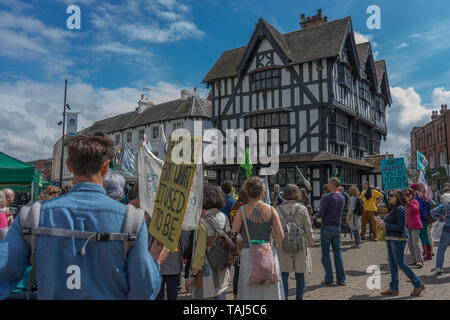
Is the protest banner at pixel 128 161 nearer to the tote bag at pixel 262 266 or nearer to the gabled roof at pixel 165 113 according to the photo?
the tote bag at pixel 262 266

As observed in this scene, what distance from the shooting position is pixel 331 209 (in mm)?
6613

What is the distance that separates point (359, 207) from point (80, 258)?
11.0m

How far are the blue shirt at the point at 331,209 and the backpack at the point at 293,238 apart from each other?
1.58m

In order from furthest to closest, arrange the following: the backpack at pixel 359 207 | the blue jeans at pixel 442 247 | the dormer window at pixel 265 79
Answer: the dormer window at pixel 265 79 < the backpack at pixel 359 207 < the blue jeans at pixel 442 247

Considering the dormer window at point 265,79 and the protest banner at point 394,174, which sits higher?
the dormer window at point 265,79

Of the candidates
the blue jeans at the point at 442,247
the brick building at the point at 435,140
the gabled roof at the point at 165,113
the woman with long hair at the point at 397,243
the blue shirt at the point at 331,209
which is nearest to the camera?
the woman with long hair at the point at 397,243

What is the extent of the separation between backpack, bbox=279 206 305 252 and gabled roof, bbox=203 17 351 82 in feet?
60.0

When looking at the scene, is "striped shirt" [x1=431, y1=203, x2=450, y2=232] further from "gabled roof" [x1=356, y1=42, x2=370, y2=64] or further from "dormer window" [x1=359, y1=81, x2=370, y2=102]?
"gabled roof" [x1=356, y1=42, x2=370, y2=64]

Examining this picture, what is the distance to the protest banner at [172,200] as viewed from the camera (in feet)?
7.84

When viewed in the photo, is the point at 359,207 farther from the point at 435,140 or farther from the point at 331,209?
the point at 435,140

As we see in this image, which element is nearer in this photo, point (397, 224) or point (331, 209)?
point (397, 224)

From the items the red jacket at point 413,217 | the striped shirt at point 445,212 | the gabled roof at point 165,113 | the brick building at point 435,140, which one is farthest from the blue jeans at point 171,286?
the brick building at point 435,140

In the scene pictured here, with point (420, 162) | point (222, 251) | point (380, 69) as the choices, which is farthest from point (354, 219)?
point (380, 69)

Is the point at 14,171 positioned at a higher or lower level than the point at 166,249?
higher
